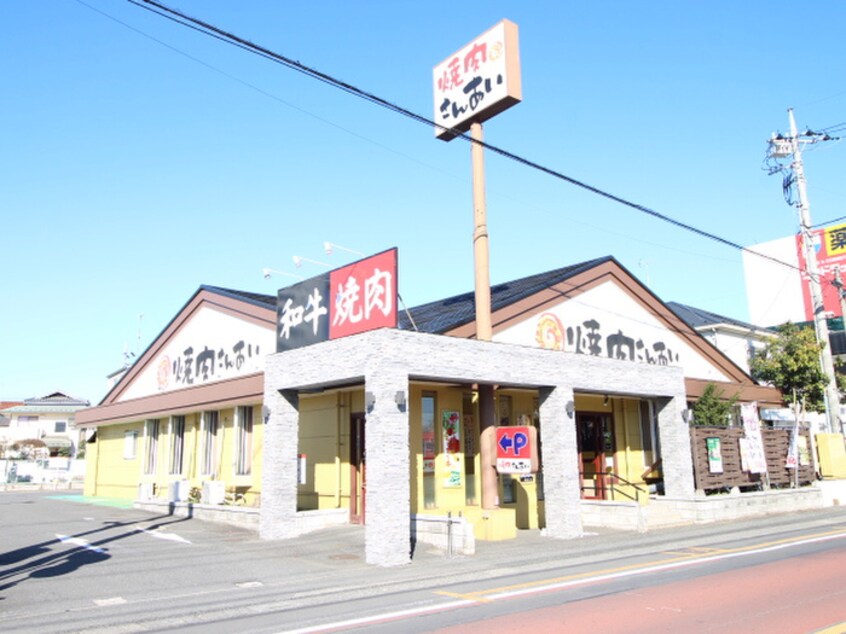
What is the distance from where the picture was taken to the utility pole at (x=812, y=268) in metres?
25.4

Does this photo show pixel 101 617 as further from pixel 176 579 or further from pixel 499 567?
pixel 499 567

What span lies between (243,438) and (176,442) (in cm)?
503

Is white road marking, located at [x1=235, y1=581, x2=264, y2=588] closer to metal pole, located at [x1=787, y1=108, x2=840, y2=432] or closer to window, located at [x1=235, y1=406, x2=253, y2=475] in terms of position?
window, located at [x1=235, y1=406, x2=253, y2=475]

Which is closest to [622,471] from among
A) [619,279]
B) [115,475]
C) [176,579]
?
[619,279]

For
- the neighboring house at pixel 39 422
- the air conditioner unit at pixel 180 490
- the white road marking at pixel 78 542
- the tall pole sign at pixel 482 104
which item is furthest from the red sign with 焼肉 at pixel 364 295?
the neighboring house at pixel 39 422

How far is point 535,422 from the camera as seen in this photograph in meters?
20.1

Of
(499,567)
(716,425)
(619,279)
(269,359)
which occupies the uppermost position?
(619,279)

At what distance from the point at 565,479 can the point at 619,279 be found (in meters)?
8.97

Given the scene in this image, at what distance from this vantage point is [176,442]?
80.0 ft

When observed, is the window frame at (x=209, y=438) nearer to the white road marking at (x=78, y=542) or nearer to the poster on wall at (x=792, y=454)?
the white road marking at (x=78, y=542)

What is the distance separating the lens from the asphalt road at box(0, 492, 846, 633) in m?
8.02

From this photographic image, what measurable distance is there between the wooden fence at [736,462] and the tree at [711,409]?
1.12 m

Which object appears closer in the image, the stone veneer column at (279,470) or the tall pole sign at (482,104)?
the stone veneer column at (279,470)

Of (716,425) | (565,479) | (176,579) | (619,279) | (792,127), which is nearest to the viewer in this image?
(176,579)
